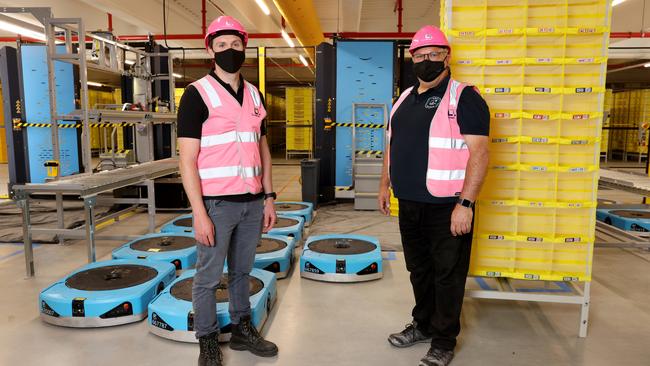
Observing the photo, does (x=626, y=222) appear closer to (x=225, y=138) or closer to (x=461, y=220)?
(x=461, y=220)

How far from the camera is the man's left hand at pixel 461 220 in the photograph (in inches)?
107

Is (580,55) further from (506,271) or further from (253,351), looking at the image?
(253,351)

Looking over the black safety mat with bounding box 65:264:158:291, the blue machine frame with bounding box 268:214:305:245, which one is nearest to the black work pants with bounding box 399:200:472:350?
the black safety mat with bounding box 65:264:158:291

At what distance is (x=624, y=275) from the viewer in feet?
16.0

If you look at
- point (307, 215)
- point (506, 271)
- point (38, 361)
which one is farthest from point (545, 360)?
point (307, 215)

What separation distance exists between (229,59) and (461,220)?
5.27ft

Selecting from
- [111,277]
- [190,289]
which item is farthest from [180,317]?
[111,277]

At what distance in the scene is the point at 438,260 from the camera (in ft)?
9.66

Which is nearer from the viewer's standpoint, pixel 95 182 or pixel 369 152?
pixel 95 182

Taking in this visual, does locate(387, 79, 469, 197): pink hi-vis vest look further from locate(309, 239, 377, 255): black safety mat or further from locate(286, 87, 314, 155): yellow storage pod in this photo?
locate(286, 87, 314, 155): yellow storage pod

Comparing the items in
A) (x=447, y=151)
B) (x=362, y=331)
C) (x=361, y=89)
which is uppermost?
(x=361, y=89)

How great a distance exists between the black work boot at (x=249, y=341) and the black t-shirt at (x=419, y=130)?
1.29 meters

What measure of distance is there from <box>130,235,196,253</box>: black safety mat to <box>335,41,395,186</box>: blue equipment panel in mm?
4277

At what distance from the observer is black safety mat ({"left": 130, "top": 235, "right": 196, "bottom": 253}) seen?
4980mm
